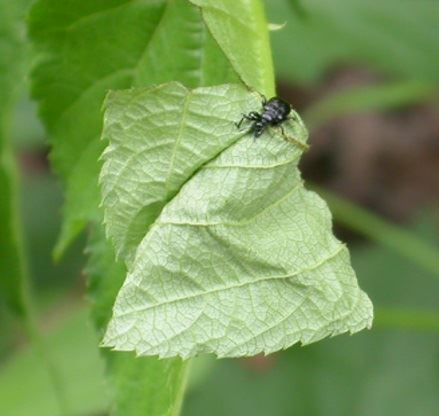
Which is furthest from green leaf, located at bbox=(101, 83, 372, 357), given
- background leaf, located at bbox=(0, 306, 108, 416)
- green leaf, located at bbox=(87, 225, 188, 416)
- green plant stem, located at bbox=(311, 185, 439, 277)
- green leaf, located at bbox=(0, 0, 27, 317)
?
green plant stem, located at bbox=(311, 185, 439, 277)

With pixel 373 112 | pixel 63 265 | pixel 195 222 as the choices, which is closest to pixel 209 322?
pixel 195 222

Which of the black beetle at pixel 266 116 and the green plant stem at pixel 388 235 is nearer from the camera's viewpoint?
the black beetle at pixel 266 116

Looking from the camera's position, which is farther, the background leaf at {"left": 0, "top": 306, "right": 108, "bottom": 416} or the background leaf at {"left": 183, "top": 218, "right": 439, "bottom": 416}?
the background leaf at {"left": 183, "top": 218, "right": 439, "bottom": 416}

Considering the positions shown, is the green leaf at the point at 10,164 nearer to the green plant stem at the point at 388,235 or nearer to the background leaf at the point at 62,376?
the background leaf at the point at 62,376

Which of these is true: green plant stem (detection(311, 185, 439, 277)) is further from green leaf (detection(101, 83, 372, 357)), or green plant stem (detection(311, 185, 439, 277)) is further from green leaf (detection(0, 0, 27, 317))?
green leaf (detection(101, 83, 372, 357))

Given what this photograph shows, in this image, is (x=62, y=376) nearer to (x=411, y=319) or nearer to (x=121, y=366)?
(x=411, y=319)

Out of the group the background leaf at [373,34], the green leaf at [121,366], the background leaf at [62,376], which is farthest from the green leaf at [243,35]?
the background leaf at [373,34]
